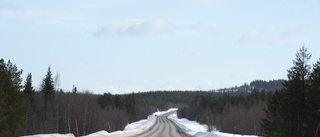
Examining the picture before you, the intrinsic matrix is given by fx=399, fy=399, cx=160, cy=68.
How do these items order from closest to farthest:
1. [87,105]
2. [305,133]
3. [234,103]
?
[305,133] → [87,105] → [234,103]

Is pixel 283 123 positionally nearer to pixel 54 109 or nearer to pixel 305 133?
pixel 305 133

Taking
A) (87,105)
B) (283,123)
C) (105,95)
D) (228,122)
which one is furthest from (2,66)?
(105,95)

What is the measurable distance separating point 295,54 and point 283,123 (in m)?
7.91

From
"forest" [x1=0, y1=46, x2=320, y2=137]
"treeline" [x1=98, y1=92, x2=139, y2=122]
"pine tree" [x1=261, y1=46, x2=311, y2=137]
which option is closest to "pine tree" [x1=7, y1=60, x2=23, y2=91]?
"forest" [x1=0, y1=46, x2=320, y2=137]

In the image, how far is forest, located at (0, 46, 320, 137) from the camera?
4178 centimetres

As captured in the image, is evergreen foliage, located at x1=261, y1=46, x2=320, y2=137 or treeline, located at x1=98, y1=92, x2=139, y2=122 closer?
evergreen foliage, located at x1=261, y1=46, x2=320, y2=137

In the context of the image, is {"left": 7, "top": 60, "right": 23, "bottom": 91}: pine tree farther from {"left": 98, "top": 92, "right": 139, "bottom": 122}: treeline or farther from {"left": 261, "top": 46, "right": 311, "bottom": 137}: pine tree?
{"left": 98, "top": 92, "right": 139, "bottom": 122}: treeline

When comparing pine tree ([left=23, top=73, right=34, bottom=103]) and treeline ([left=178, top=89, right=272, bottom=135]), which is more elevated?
pine tree ([left=23, top=73, right=34, bottom=103])

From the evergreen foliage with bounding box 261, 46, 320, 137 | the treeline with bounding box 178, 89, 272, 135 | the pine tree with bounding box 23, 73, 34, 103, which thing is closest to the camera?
the evergreen foliage with bounding box 261, 46, 320, 137

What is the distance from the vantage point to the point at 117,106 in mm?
147375

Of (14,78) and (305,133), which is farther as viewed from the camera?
(14,78)

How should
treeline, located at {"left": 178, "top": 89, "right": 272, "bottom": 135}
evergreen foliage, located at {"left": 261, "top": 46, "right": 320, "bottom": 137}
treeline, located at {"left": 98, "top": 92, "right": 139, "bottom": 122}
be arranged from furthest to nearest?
treeline, located at {"left": 98, "top": 92, "right": 139, "bottom": 122} → treeline, located at {"left": 178, "top": 89, "right": 272, "bottom": 135} → evergreen foliage, located at {"left": 261, "top": 46, "right": 320, "bottom": 137}

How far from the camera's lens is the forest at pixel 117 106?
41781 mm

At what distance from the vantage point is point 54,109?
9456 cm
